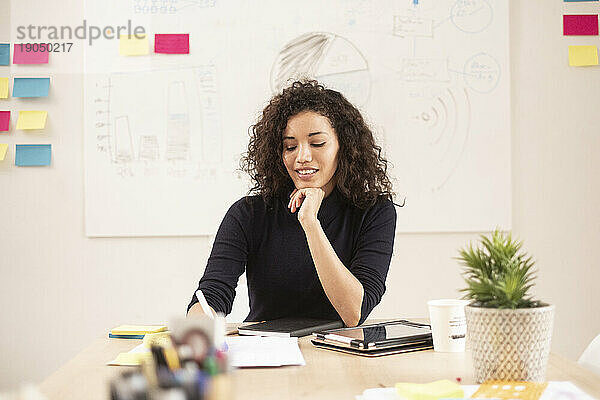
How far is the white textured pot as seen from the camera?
104 centimetres

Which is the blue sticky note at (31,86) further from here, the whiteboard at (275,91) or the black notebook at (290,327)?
the black notebook at (290,327)

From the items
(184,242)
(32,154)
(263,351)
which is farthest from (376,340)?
(32,154)

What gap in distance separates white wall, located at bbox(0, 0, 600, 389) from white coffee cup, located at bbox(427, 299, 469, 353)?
1.61 meters

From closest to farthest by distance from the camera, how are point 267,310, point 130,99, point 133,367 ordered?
point 133,367, point 267,310, point 130,99

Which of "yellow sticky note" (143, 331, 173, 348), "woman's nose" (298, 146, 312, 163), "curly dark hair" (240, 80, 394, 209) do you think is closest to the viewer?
"yellow sticky note" (143, 331, 173, 348)

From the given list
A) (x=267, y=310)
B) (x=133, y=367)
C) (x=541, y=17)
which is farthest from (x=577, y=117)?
(x=133, y=367)

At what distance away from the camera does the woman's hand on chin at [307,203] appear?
182 centimetres

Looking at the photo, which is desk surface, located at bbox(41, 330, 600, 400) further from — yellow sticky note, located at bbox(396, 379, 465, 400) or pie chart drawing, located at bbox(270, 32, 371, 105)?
pie chart drawing, located at bbox(270, 32, 371, 105)

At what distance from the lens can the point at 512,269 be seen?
41.8 inches

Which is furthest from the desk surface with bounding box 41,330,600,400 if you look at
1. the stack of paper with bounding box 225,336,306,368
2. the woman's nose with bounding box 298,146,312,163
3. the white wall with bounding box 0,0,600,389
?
the white wall with bounding box 0,0,600,389

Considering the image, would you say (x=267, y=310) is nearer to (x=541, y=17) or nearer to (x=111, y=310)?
(x=111, y=310)

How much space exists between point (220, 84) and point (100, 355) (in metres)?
1.75

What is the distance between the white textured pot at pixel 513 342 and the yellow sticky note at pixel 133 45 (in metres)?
2.23

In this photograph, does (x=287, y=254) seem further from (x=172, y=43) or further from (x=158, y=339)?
(x=172, y=43)
